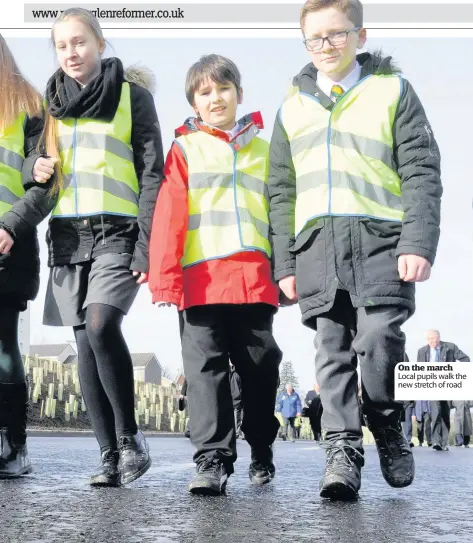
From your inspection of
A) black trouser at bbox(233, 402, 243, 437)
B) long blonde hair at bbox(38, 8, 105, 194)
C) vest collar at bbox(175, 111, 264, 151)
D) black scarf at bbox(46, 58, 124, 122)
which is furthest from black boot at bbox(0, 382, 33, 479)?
black trouser at bbox(233, 402, 243, 437)

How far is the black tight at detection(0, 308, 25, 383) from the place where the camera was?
3854 millimetres

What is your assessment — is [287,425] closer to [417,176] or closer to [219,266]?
[219,266]

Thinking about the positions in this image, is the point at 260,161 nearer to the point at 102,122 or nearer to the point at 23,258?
the point at 102,122

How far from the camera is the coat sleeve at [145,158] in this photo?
3482 millimetres

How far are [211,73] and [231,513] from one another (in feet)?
5.42

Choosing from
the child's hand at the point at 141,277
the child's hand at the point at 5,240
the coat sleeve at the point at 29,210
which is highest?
the coat sleeve at the point at 29,210

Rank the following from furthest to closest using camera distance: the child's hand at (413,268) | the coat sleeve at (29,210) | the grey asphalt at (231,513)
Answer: the coat sleeve at (29,210) < the child's hand at (413,268) < the grey asphalt at (231,513)

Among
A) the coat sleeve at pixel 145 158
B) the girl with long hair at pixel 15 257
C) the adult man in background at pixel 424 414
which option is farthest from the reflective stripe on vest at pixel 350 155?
the adult man in background at pixel 424 414

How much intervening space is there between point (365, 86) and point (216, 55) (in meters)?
0.63

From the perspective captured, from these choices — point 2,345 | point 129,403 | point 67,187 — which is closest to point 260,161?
point 67,187

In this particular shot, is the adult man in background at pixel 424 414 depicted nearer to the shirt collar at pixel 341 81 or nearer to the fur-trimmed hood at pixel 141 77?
the fur-trimmed hood at pixel 141 77

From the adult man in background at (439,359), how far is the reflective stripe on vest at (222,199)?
17.3 feet

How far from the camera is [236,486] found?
3.56m

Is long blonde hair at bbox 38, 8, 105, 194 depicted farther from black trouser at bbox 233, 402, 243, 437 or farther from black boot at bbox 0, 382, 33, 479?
black trouser at bbox 233, 402, 243, 437
